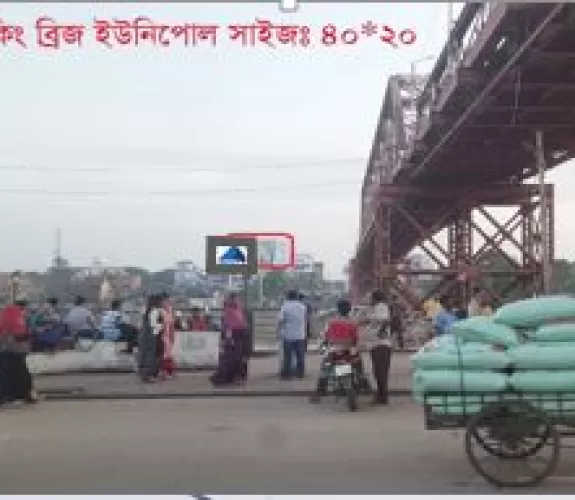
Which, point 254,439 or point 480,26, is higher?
point 480,26

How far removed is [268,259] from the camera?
25406mm

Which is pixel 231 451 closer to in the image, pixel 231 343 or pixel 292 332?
pixel 231 343

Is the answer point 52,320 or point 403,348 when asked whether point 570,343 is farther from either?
point 403,348

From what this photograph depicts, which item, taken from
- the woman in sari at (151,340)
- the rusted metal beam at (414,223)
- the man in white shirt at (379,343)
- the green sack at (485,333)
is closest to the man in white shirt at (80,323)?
the woman in sari at (151,340)

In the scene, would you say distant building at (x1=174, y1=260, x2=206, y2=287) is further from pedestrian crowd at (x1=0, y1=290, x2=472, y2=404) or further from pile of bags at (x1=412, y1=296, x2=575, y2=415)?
pile of bags at (x1=412, y1=296, x2=575, y2=415)

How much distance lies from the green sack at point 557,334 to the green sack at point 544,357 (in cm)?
7

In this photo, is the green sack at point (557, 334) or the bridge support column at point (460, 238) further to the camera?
the bridge support column at point (460, 238)

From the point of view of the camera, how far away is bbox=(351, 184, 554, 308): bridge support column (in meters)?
41.5

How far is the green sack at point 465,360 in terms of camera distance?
8.86m

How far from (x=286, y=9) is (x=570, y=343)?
3771 millimetres

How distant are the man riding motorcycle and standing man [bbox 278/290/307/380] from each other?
270 centimetres

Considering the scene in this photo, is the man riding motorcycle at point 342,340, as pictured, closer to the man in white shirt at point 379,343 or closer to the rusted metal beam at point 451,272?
the man in white shirt at point 379,343

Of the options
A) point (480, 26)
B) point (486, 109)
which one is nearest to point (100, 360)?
point (480, 26)

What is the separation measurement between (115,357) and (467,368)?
484 inches
